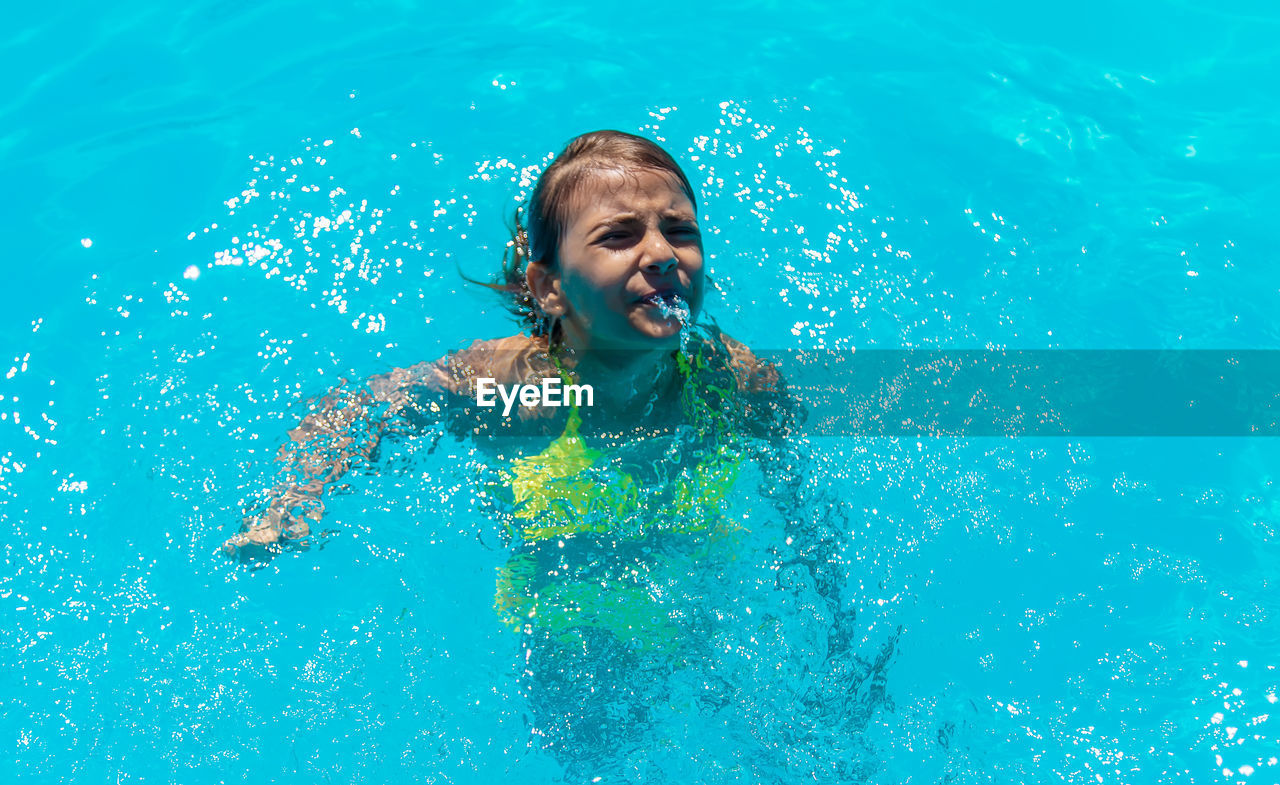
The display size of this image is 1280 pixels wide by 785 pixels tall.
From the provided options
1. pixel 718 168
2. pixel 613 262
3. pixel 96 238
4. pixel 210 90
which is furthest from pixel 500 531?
pixel 210 90

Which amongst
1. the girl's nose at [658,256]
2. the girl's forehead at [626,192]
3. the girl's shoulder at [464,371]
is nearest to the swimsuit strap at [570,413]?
the girl's shoulder at [464,371]

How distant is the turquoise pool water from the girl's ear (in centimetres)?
71

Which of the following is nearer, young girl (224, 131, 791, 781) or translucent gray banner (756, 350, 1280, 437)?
young girl (224, 131, 791, 781)

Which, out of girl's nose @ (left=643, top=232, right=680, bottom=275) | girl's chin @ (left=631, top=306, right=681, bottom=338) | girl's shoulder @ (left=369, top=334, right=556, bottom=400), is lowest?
girl's chin @ (left=631, top=306, right=681, bottom=338)

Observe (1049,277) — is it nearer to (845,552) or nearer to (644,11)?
(845,552)

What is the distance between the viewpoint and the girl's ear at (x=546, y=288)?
3062 mm

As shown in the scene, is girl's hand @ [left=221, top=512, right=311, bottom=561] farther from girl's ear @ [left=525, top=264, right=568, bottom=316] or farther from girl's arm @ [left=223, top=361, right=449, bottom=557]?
girl's ear @ [left=525, top=264, right=568, bottom=316]

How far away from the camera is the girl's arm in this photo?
3309 millimetres

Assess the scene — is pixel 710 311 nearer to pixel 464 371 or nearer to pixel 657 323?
pixel 464 371

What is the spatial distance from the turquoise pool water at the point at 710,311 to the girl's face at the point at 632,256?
92cm

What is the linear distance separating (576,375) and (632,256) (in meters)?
0.63

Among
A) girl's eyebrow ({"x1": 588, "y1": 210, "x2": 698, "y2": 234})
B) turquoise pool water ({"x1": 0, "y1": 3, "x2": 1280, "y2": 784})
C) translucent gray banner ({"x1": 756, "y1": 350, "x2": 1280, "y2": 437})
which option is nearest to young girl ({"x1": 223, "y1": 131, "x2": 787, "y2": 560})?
girl's eyebrow ({"x1": 588, "y1": 210, "x2": 698, "y2": 234})

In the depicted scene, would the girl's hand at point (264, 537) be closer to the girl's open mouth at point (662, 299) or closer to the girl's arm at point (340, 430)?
the girl's arm at point (340, 430)

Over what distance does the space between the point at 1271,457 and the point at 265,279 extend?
12.7 ft
